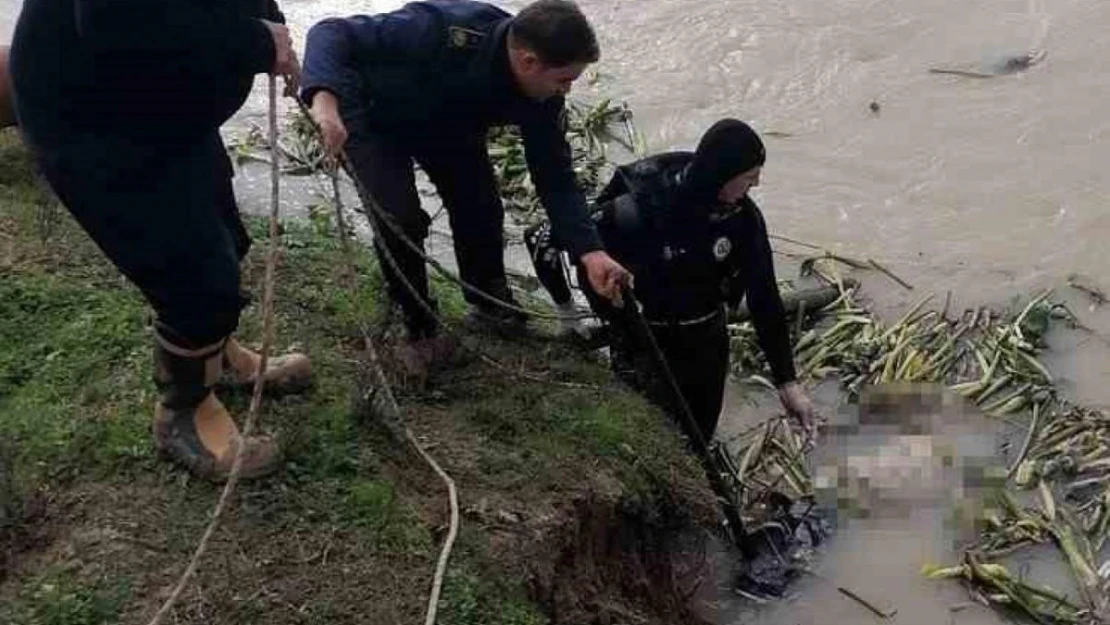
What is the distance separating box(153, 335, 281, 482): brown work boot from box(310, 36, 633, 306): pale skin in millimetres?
764

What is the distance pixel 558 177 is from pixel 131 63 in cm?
177

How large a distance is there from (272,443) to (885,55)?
22.5ft

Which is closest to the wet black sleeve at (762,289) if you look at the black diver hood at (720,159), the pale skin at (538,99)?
the black diver hood at (720,159)

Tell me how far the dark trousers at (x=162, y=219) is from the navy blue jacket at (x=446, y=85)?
95 cm

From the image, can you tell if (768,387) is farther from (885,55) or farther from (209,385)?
(885,55)

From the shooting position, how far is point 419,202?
192 inches

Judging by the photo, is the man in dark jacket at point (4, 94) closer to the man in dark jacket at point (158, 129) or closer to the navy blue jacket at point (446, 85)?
the navy blue jacket at point (446, 85)

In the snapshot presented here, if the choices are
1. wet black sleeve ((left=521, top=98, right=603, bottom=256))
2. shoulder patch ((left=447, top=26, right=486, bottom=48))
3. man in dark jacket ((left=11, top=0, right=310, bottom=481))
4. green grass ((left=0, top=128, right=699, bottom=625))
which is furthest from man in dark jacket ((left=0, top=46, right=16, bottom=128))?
wet black sleeve ((left=521, top=98, right=603, bottom=256))

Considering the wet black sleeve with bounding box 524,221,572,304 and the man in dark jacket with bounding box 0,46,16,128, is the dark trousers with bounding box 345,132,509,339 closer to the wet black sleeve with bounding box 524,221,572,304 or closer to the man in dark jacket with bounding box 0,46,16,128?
the wet black sleeve with bounding box 524,221,572,304

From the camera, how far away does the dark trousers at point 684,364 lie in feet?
17.6

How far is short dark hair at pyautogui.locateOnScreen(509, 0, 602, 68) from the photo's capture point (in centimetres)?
432

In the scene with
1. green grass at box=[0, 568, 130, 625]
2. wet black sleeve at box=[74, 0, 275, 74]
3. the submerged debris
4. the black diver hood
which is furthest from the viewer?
the submerged debris

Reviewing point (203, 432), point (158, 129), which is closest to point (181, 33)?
point (158, 129)

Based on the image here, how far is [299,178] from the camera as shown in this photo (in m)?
8.20
